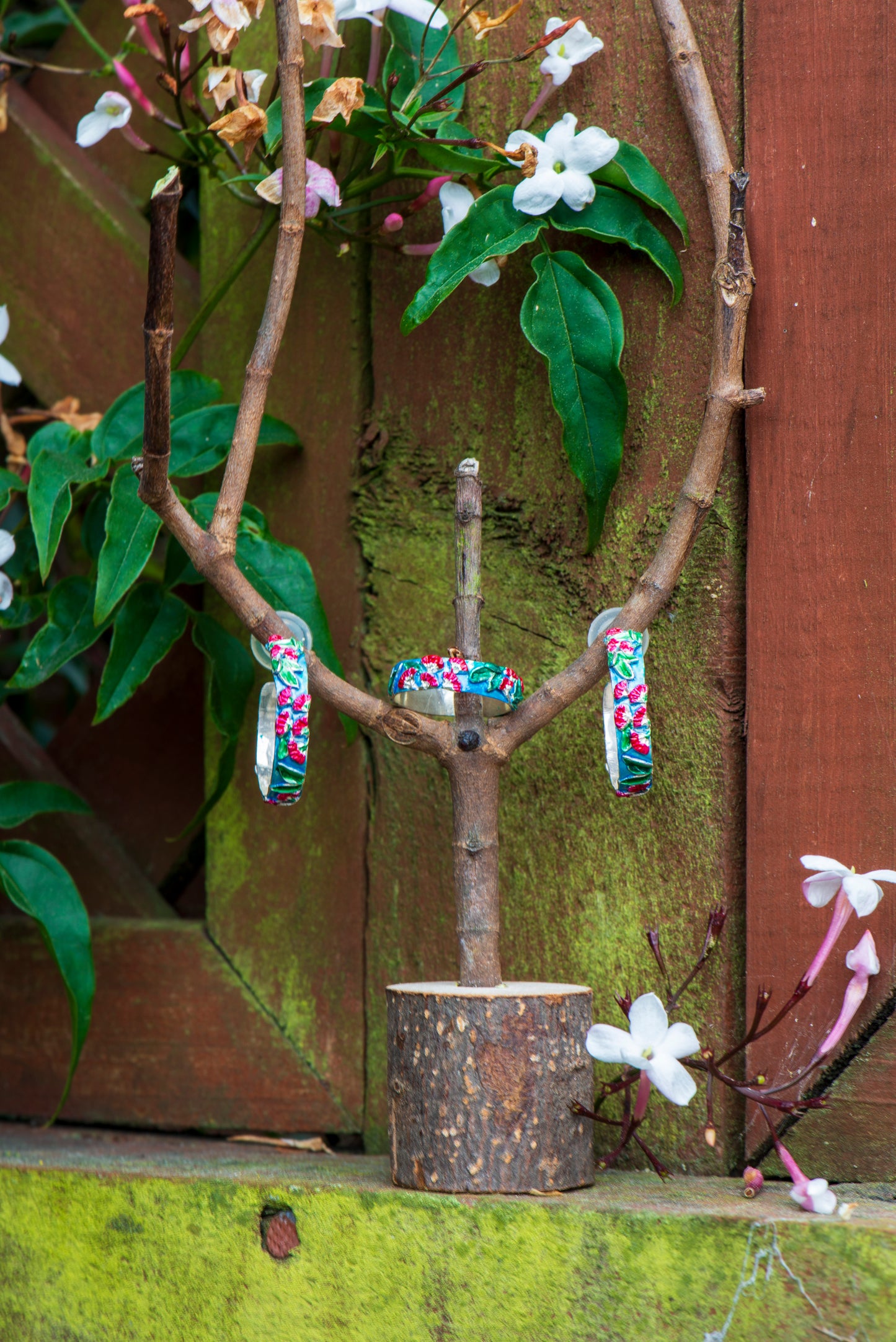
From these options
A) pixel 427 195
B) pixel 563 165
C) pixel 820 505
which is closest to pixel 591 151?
pixel 563 165

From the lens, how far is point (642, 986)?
0.69 m

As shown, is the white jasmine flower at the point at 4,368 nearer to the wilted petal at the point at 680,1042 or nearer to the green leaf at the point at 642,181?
the green leaf at the point at 642,181

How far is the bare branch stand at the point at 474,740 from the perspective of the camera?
59cm

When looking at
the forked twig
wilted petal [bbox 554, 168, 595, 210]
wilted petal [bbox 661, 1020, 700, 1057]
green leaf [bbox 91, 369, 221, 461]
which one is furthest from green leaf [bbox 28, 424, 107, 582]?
wilted petal [bbox 661, 1020, 700, 1057]

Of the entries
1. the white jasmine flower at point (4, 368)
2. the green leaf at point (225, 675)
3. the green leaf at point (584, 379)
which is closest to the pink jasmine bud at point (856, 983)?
the green leaf at point (584, 379)

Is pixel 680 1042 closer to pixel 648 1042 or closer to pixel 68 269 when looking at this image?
pixel 648 1042

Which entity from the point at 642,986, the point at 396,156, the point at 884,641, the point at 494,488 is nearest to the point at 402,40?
the point at 396,156

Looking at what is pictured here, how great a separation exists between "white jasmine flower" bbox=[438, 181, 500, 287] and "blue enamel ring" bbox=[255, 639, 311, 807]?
0.26 meters

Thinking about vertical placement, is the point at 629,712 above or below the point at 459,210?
below

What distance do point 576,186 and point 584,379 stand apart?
0.11 m

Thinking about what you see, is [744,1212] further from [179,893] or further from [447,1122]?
[179,893]

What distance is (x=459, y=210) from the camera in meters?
0.72

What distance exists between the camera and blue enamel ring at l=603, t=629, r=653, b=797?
597 millimetres

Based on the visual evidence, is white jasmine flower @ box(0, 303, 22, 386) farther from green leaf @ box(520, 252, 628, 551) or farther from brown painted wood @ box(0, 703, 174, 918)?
green leaf @ box(520, 252, 628, 551)
